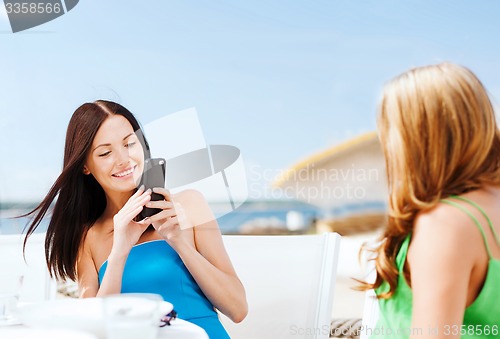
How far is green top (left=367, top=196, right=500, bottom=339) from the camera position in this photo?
2.64 feet

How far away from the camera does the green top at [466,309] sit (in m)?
0.80

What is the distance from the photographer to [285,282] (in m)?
1.60

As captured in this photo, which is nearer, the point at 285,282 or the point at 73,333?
the point at 73,333

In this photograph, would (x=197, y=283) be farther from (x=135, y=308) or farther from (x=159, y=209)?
(x=135, y=308)

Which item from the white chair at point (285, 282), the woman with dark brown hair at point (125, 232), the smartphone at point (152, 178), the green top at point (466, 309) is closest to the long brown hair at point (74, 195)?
the woman with dark brown hair at point (125, 232)

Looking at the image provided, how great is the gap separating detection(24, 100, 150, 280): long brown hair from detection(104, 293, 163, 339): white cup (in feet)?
3.15

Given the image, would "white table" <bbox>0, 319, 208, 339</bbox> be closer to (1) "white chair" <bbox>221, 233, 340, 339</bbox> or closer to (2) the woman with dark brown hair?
(2) the woman with dark brown hair

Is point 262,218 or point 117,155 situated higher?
point 117,155

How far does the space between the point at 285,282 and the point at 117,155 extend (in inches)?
21.7

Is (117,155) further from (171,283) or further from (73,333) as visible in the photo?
(73,333)

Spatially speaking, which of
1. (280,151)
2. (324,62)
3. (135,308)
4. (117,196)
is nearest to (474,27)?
(324,62)

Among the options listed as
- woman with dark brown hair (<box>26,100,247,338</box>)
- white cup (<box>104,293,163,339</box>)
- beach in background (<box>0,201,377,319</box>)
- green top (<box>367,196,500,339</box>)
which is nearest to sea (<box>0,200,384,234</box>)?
beach in background (<box>0,201,377,319</box>)

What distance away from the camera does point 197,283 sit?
1.46m

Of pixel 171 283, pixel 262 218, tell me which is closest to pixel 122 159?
pixel 171 283
